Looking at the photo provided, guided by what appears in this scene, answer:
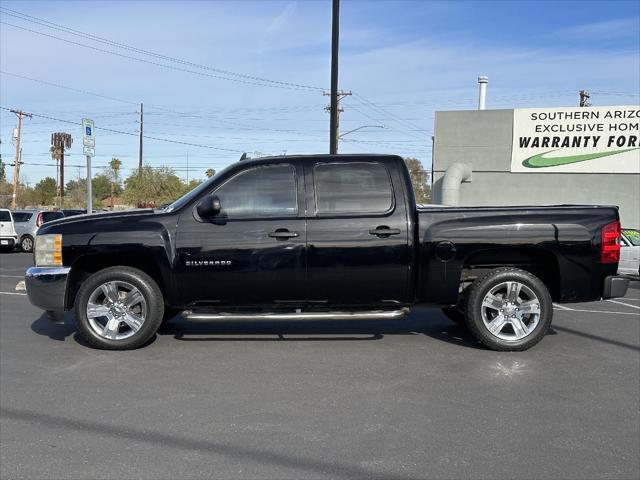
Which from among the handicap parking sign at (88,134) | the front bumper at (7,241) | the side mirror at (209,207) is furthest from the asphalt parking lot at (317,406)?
the front bumper at (7,241)

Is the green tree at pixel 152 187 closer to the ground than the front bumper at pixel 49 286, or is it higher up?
higher up

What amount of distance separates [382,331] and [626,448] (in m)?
3.40

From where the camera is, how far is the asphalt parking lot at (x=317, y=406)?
3.49 metres

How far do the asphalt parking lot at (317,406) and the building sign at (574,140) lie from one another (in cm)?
1757

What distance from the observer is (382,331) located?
6.88 m

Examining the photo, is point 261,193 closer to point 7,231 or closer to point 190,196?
point 190,196

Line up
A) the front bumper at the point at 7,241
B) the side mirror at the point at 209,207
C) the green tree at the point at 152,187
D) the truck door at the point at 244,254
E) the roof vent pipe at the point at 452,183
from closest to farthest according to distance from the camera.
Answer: the side mirror at the point at 209,207
the truck door at the point at 244,254
the front bumper at the point at 7,241
the roof vent pipe at the point at 452,183
the green tree at the point at 152,187

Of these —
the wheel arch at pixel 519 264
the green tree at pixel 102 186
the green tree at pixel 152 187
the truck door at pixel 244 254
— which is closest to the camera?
the truck door at pixel 244 254

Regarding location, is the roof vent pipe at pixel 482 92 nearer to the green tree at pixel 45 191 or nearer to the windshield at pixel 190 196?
the windshield at pixel 190 196

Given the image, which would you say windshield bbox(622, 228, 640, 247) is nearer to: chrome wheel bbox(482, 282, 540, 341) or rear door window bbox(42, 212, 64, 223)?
chrome wheel bbox(482, 282, 540, 341)

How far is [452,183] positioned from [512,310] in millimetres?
17096

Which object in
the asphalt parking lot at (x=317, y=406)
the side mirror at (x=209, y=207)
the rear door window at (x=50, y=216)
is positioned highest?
the side mirror at (x=209, y=207)

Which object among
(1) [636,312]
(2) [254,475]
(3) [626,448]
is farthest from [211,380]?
(1) [636,312]

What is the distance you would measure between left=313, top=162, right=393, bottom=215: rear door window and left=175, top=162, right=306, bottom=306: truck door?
273mm
